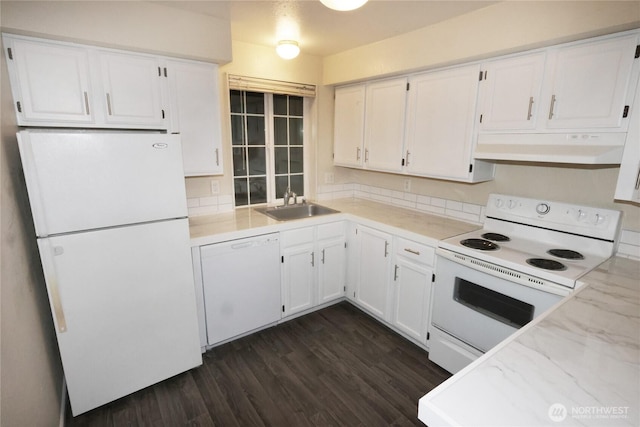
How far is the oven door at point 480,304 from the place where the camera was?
5.69 ft

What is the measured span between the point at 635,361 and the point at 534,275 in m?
0.75

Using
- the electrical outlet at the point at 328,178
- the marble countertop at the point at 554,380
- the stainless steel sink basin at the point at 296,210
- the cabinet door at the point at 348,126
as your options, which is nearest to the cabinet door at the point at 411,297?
the stainless steel sink basin at the point at 296,210

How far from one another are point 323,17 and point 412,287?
2046 millimetres

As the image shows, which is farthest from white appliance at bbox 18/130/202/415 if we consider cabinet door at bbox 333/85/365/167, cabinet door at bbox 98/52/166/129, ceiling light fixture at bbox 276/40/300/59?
cabinet door at bbox 333/85/365/167

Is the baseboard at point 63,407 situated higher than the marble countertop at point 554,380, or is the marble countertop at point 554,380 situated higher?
the marble countertop at point 554,380

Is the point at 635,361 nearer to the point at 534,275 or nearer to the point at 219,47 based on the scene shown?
the point at 534,275

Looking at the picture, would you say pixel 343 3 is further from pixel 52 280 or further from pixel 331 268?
pixel 331 268

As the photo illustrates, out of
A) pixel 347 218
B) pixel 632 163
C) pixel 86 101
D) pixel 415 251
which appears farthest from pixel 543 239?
pixel 86 101

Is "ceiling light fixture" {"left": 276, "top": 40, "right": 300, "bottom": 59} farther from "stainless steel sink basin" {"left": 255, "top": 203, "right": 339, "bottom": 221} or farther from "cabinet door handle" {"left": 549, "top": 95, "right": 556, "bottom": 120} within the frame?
"cabinet door handle" {"left": 549, "top": 95, "right": 556, "bottom": 120}

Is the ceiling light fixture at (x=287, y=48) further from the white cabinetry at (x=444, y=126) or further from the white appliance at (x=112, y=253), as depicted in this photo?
the white appliance at (x=112, y=253)

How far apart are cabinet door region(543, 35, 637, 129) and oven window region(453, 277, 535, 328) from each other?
1.03 metres

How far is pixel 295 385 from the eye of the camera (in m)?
2.13

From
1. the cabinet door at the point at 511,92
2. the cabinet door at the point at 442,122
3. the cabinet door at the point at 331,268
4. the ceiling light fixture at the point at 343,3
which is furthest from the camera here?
the cabinet door at the point at 331,268

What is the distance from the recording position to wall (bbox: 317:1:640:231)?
161cm
